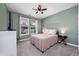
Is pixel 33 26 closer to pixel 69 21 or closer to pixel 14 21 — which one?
pixel 14 21

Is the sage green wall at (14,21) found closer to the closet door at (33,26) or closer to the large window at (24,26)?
the large window at (24,26)

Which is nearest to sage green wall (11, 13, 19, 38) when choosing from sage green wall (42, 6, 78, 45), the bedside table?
sage green wall (42, 6, 78, 45)

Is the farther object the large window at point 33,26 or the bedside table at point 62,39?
the large window at point 33,26

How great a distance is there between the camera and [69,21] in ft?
13.8

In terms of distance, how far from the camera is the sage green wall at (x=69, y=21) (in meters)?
3.86

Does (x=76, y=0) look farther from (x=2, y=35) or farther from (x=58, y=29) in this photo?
(x=58, y=29)

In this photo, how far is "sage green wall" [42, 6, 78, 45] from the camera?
152 inches

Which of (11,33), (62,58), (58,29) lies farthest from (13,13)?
(62,58)

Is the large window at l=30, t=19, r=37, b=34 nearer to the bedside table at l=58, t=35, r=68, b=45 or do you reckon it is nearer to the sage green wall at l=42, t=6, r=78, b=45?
the sage green wall at l=42, t=6, r=78, b=45

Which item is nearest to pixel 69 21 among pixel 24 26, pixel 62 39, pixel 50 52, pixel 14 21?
pixel 62 39

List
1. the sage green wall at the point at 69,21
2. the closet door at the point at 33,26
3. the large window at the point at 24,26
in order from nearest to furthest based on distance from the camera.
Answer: the sage green wall at the point at 69,21
the large window at the point at 24,26
the closet door at the point at 33,26

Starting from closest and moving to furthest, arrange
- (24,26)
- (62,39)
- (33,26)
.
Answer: (62,39) < (24,26) < (33,26)

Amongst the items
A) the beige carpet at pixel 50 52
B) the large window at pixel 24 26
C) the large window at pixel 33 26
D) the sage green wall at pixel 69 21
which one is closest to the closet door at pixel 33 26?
the large window at pixel 33 26

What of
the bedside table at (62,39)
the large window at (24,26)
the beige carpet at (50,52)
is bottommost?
Result: the beige carpet at (50,52)
